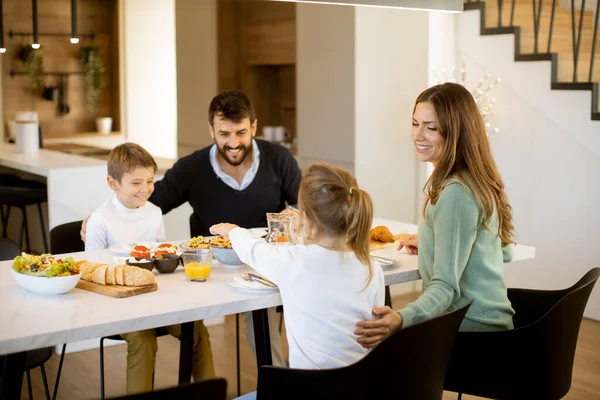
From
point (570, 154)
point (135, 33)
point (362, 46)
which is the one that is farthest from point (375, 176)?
point (135, 33)

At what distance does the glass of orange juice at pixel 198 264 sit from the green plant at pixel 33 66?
643 centimetres

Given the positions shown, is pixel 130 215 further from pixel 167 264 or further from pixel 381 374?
pixel 381 374

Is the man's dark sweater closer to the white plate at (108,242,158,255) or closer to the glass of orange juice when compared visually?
the white plate at (108,242,158,255)

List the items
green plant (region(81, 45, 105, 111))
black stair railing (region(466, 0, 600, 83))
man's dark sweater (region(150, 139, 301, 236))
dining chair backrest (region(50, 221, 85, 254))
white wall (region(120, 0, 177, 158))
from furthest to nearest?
white wall (region(120, 0, 177, 158)), green plant (region(81, 45, 105, 111)), black stair railing (region(466, 0, 600, 83)), man's dark sweater (region(150, 139, 301, 236)), dining chair backrest (region(50, 221, 85, 254))

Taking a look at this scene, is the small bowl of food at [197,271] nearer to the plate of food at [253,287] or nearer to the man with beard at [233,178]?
the plate of food at [253,287]

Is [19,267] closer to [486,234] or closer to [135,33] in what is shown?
[486,234]

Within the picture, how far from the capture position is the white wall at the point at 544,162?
4.86 metres

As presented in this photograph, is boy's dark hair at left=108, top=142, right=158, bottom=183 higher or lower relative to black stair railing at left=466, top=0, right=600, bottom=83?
lower

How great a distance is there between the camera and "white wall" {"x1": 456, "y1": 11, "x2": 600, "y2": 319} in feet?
16.0

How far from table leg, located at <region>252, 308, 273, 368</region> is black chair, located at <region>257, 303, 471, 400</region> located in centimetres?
69

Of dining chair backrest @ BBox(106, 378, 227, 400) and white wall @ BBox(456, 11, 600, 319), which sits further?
white wall @ BBox(456, 11, 600, 319)

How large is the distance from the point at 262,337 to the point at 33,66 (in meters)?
6.55

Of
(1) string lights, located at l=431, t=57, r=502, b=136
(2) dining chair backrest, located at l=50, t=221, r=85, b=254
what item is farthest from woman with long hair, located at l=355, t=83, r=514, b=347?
(1) string lights, located at l=431, t=57, r=502, b=136

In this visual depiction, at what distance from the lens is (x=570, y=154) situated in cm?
491
